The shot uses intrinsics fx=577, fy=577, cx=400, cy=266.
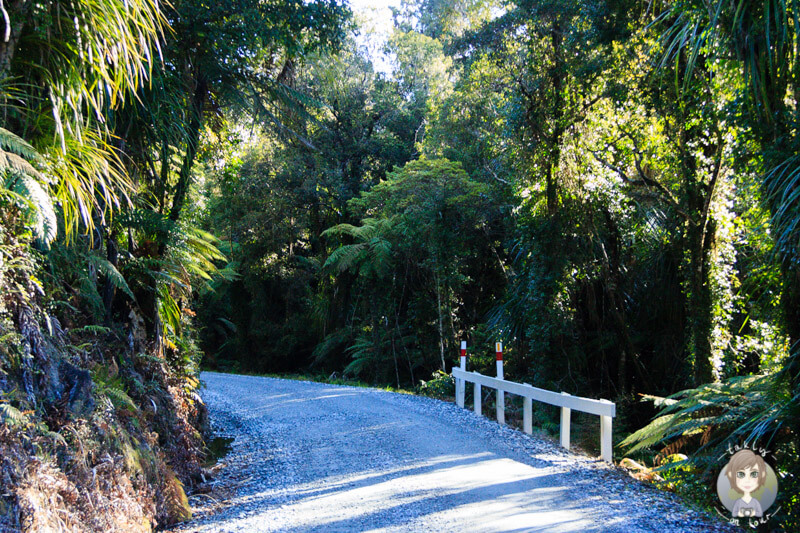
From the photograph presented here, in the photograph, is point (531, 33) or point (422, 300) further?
point (422, 300)

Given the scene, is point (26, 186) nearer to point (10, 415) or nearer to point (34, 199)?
point (34, 199)

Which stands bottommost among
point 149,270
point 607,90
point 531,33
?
point 149,270

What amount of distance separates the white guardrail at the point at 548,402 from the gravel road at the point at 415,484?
0.93ft

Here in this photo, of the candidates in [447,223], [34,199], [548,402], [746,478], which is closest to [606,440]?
[548,402]

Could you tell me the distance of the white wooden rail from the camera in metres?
7.10

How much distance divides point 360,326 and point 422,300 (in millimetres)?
5036

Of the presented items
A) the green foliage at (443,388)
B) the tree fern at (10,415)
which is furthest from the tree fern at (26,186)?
the green foliage at (443,388)

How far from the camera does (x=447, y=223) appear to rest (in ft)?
51.4

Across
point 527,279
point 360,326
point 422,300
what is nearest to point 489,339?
point 527,279

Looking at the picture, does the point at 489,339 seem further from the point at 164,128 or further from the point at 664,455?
the point at 164,128

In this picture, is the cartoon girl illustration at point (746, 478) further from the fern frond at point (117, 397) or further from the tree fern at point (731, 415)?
the fern frond at point (117, 397)

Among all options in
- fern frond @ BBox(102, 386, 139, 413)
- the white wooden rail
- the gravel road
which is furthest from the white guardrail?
fern frond @ BBox(102, 386, 139, 413)

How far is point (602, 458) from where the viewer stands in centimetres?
713

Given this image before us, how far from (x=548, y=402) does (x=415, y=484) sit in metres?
3.18
